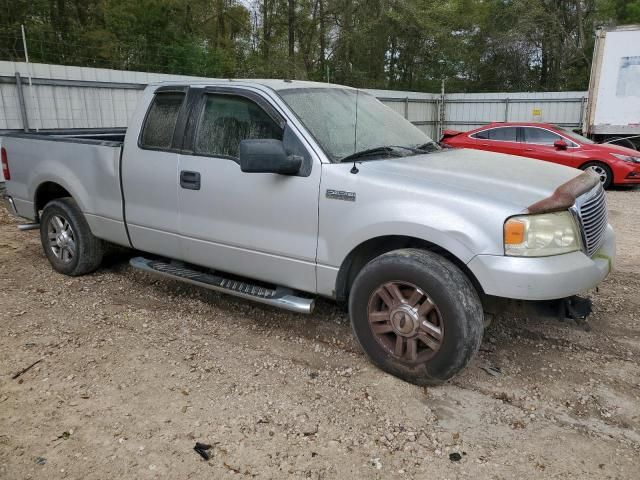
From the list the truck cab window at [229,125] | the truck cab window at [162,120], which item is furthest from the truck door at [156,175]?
the truck cab window at [229,125]

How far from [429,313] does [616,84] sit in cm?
1271

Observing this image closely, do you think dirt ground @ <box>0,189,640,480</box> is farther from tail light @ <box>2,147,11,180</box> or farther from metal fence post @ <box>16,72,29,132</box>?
metal fence post @ <box>16,72,29,132</box>

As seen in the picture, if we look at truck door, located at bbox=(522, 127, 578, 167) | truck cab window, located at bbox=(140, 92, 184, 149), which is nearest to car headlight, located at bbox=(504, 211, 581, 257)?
truck cab window, located at bbox=(140, 92, 184, 149)

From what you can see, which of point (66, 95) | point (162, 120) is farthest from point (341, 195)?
point (66, 95)

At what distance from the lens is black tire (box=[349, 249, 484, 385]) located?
317 cm

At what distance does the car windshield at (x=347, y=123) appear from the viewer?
150 inches

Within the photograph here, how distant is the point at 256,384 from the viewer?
11.5 ft

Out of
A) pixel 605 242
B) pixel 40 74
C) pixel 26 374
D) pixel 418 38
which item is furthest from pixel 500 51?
pixel 26 374

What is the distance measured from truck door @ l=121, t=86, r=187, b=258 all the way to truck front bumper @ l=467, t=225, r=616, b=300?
2452mm

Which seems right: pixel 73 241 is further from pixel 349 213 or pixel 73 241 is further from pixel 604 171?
pixel 604 171

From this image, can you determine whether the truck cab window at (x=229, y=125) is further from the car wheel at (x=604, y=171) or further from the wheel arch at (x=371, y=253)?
the car wheel at (x=604, y=171)

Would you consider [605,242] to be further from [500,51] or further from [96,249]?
[500,51]

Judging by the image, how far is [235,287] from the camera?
418 centimetres

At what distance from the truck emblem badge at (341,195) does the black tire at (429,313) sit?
41cm
